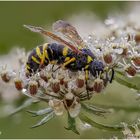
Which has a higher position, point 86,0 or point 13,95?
point 86,0

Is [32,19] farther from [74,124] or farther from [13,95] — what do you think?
[74,124]

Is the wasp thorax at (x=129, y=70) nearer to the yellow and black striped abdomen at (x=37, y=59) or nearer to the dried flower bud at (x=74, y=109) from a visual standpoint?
the dried flower bud at (x=74, y=109)

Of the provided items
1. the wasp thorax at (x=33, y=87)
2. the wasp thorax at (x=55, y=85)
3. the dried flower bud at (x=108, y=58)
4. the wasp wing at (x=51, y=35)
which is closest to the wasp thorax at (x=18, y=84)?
the wasp thorax at (x=33, y=87)

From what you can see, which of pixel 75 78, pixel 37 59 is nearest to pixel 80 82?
pixel 75 78

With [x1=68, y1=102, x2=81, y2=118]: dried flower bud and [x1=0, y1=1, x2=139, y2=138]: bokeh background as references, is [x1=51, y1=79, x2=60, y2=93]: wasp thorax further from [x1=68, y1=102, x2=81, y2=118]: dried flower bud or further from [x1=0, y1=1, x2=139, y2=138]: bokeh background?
[x1=0, y1=1, x2=139, y2=138]: bokeh background

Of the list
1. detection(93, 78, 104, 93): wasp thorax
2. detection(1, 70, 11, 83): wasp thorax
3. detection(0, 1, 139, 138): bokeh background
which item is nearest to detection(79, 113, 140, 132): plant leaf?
detection(0, 1, 139, 138): bokeh background

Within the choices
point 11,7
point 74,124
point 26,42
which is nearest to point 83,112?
point 74,124

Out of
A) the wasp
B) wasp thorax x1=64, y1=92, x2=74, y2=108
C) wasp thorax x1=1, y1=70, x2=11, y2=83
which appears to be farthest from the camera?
wasp thorax x1=1, y1=70, x2=11, y2=83
